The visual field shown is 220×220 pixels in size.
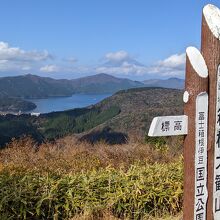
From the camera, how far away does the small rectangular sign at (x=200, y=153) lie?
12.0 feet

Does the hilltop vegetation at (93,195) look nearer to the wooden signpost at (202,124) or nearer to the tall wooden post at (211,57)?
the wooden signpost at (202,124)

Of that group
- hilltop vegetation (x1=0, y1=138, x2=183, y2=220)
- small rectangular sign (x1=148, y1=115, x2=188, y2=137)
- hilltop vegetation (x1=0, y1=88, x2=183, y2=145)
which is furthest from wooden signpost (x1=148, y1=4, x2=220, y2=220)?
hilltop vegetation (x1=0, y1=88, x2=183, y2=145)

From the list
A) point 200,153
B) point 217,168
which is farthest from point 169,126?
point 217,168

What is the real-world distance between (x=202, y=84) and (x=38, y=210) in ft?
8.98

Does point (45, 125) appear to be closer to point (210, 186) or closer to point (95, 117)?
point (95, 117)

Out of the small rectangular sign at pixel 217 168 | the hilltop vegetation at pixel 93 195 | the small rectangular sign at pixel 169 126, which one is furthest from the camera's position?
the hilltop vegetation at pixel 93 195

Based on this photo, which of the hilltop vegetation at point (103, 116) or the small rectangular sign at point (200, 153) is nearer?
the small rectangular sign at point (200, 153)

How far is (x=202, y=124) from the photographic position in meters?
3.67

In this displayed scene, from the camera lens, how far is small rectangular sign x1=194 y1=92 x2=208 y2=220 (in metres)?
3.65

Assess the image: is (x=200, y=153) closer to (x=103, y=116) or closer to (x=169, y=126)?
(x=169, y=126)

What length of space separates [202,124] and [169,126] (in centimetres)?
31

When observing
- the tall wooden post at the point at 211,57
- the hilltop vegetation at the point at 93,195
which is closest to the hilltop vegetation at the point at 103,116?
the hilltop vegetation at the point at 93,195

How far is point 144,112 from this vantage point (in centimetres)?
6656

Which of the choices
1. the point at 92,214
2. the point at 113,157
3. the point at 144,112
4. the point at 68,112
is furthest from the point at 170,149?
the point at 68,112
